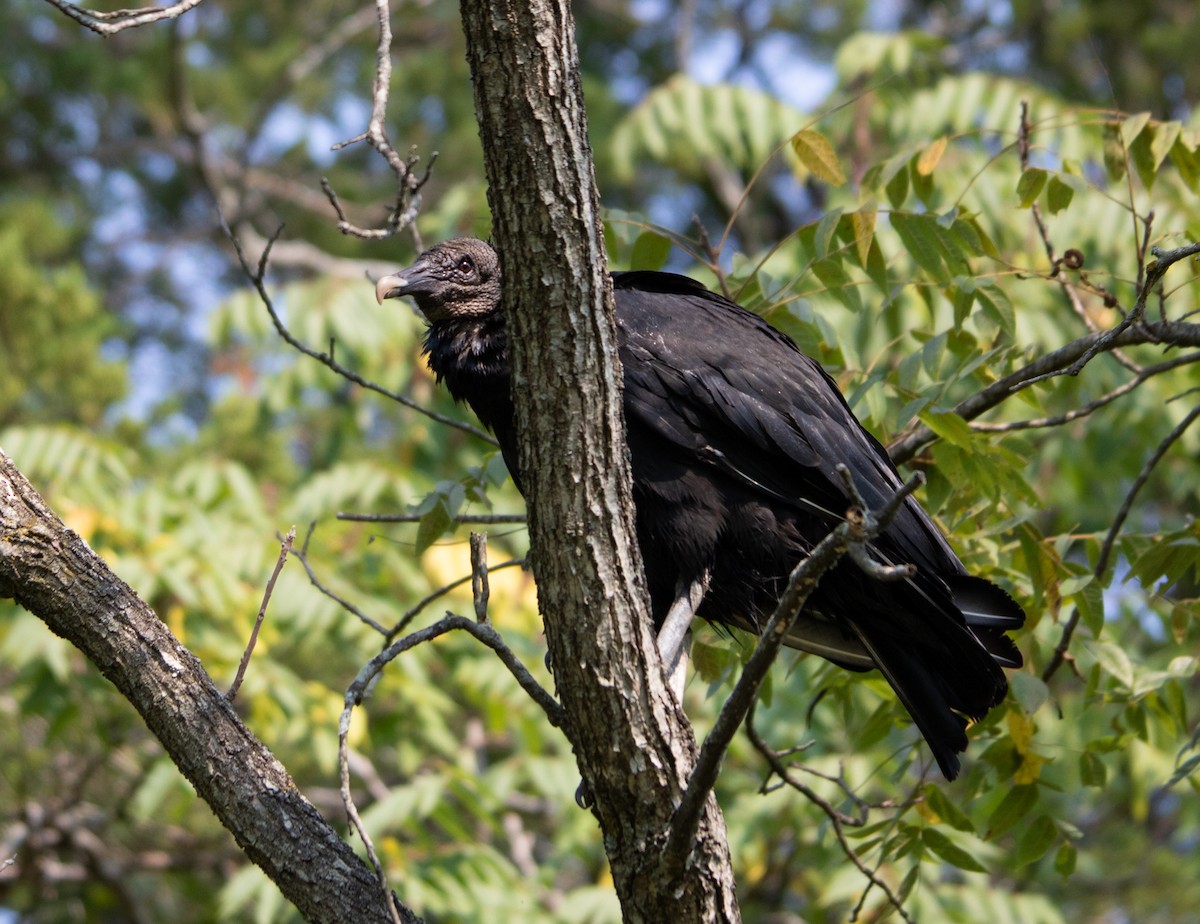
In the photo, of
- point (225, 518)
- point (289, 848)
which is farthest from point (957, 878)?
point (289, 848)

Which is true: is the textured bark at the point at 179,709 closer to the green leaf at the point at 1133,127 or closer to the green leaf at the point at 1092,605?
the green leaf at the point at 1092,605

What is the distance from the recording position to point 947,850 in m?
2.77

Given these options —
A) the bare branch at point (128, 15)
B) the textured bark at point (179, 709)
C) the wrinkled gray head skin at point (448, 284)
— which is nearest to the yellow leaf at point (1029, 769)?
the textured bark at point (179, 709)

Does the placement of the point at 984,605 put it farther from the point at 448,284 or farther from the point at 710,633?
the point at 448,284

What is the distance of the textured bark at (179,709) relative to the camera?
2225 mm

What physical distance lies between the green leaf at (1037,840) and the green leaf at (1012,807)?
4cm

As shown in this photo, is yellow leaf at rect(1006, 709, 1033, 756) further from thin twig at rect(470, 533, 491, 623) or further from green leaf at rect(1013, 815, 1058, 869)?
thin twig at rect(470, 533, 491, 623)

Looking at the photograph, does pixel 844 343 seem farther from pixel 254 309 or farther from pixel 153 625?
pixel 254 309

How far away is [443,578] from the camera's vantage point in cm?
556

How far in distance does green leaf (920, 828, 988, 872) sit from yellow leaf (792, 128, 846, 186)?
1.57 m

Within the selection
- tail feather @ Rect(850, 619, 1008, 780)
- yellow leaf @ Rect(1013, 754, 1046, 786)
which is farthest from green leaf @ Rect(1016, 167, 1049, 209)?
yellow leaf @ Rect(1013, 754, 1046, 786)

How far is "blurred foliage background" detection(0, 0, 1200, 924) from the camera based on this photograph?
300 centimetres

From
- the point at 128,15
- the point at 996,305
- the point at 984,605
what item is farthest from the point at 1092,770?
the point at 128,15

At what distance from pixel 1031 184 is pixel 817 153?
52 centimetres
